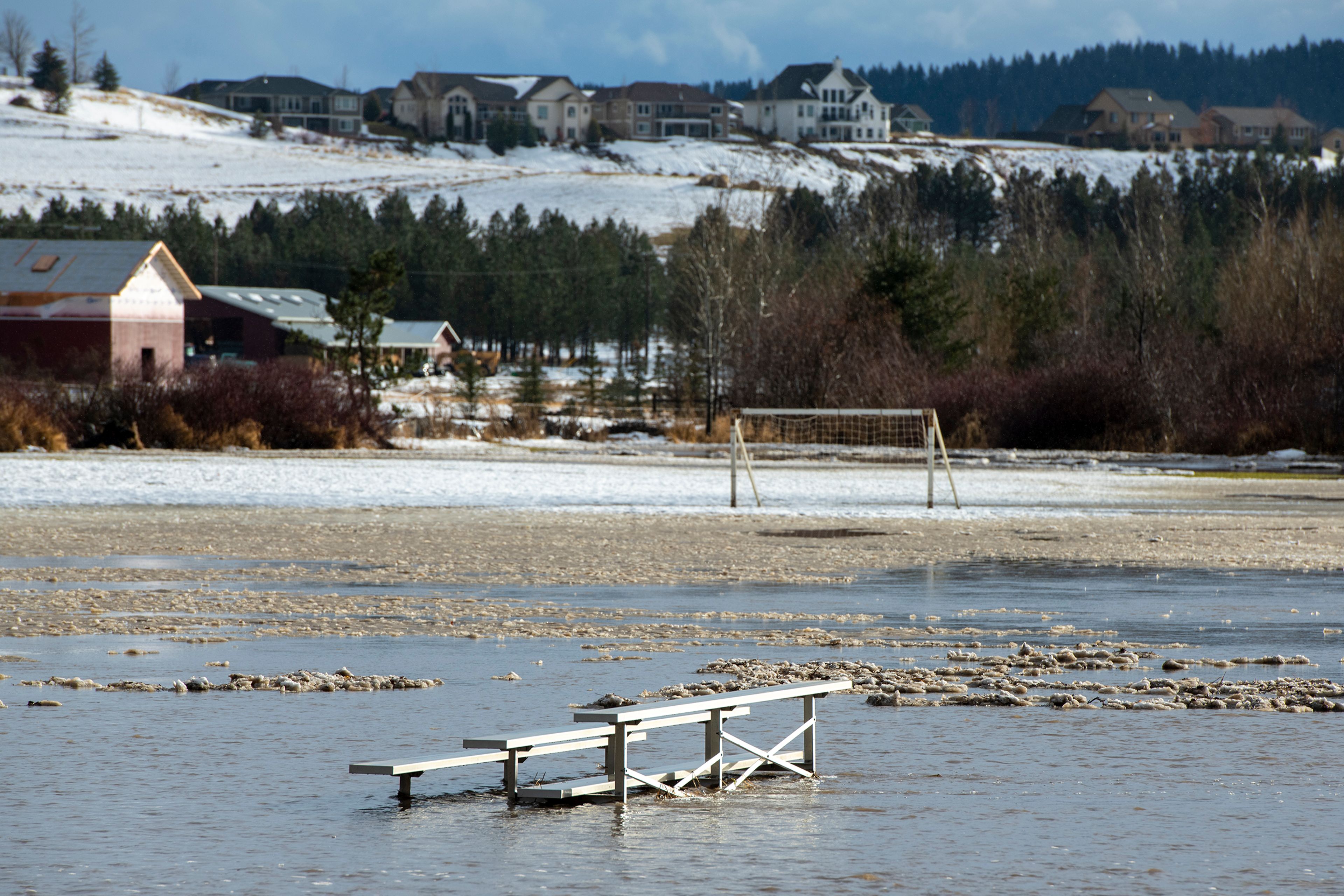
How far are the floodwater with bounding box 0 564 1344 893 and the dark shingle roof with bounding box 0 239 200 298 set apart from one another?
56.3m

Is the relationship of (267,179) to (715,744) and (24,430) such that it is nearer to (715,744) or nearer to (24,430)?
(24,430)

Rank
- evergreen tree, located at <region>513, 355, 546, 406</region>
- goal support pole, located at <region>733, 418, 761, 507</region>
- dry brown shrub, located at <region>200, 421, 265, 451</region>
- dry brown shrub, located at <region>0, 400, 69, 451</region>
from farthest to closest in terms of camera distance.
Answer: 1. evergreen tree, located at <region>513, 355, 546, 406</region>
2. dry brown shrub, located at <region>200, 421, 265, 451</region>
3. dry brown shrub, located at <region>0, 400, 69, 451</region>
4. goal support pole, located at <region>733, 418, 761, 507</region>

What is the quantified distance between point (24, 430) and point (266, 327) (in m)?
68.2

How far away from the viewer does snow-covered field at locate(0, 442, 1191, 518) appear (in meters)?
26.3

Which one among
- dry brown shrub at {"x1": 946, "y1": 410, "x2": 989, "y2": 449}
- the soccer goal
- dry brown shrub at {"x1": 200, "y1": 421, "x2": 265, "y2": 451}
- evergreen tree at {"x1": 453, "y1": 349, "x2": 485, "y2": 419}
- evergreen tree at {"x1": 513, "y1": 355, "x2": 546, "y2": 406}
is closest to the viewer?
dry brown shrub at {"x1": 200, "y1": 421, "x2": 265, "y2": 451}

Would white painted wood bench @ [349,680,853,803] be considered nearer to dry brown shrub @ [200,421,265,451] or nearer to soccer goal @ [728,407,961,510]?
dry brown shrub @ [200,421,265,451]

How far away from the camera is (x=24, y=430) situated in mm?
35531

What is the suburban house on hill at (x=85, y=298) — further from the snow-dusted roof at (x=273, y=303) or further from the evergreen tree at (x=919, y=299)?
the snow-dusted roof at (x=273, y=303)

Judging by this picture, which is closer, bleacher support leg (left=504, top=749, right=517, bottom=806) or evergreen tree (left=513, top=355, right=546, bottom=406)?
bleacher support leg (left=504, top=749, right=517, bottom=806)

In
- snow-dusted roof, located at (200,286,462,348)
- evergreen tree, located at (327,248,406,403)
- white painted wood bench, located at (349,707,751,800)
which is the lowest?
white painted wood bench, located at (349,707,751,800)

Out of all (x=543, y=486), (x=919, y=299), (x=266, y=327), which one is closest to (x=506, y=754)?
(x=543, y=486)

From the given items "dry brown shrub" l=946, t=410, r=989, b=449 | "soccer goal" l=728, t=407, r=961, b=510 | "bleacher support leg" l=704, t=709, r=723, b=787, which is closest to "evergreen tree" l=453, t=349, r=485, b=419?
"soccer goal" l=728, t=407, r=961, b=510

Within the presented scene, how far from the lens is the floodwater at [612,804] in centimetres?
604

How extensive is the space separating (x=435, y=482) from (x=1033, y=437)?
20.4 meters
